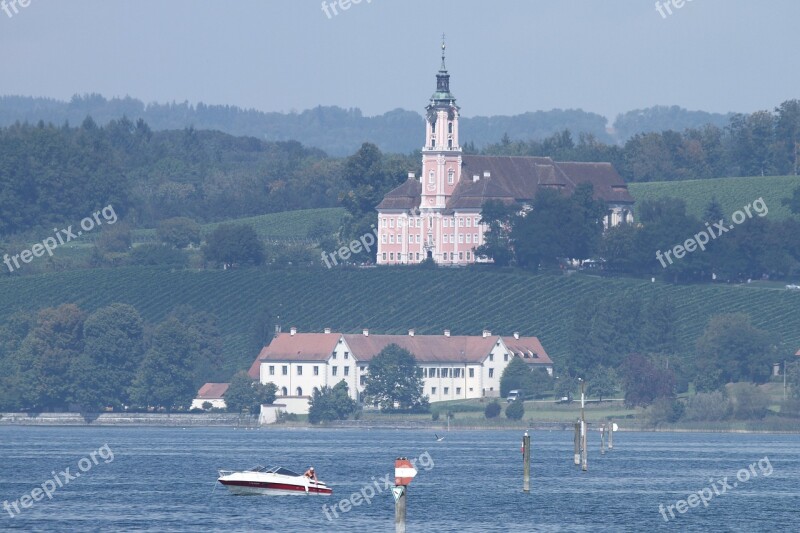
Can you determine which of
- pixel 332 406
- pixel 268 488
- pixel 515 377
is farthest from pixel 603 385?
pixel 268 488

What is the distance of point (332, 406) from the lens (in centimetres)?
17950

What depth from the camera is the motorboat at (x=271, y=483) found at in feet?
312

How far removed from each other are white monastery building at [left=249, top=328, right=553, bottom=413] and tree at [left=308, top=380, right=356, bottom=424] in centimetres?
791

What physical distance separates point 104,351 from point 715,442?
60557 millimetres

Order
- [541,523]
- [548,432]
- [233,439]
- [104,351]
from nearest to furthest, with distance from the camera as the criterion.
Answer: [541,523], [233,439], [548,432], [104,351]

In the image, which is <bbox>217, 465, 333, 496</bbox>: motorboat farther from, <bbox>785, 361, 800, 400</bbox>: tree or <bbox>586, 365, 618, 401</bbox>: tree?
<bbox>586, 365, 618, 401</bbox>: tree

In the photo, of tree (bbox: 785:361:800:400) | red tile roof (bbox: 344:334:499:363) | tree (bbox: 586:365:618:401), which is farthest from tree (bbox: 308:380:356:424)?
tree (bbox: 785:361:800:400)

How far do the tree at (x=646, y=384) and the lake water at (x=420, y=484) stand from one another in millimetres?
15116

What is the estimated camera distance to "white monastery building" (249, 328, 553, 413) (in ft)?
632

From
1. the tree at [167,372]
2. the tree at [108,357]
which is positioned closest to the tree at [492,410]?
the tree at [167,372]

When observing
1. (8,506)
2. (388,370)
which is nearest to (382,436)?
(388,370)

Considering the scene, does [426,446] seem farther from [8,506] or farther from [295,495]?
[8,506]

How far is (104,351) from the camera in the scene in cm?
18550

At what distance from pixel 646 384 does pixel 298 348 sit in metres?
38.4
